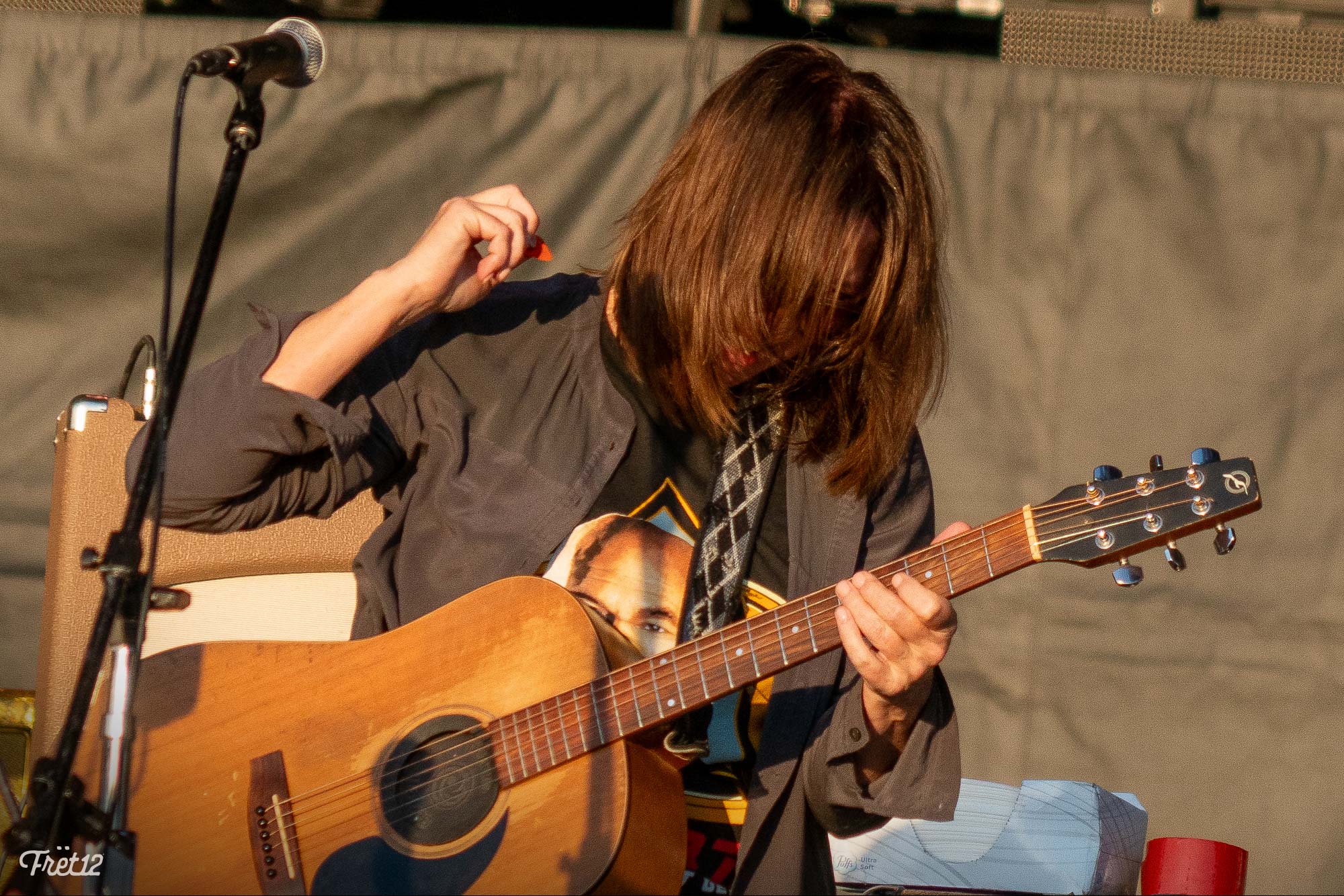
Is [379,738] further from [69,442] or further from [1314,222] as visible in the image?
[1314,222]

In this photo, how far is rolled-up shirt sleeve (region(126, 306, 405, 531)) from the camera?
1.90 metres

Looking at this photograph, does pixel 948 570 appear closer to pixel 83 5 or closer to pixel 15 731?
pixel 15 731

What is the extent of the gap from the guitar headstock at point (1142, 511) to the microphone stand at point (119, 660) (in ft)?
3.93

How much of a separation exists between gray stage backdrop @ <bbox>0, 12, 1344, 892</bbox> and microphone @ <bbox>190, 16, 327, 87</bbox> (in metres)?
1.65

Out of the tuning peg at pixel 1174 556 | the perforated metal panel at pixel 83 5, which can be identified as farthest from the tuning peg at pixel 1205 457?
the perforated metal panel at pixel 83 5

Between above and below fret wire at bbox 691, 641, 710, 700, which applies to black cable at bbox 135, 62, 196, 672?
above

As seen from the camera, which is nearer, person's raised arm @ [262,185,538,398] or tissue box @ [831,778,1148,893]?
person's raised arm @ [262,185,538,398]

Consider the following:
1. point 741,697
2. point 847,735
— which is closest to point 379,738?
point 741,697

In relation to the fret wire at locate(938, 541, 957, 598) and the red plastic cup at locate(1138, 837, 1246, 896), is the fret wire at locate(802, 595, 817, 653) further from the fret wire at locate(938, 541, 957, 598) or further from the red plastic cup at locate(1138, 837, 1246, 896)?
the red plastic cup at locate(1138, 837, 1246, 896)

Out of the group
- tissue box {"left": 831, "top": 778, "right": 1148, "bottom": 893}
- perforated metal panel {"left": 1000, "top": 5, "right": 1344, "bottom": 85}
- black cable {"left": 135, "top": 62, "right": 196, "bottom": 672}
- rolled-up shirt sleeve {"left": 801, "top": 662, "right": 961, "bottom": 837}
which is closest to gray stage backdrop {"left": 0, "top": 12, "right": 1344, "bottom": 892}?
perforated metal panel {"left": 1000, "top": 5, "right": 1344, "bottom": 85}

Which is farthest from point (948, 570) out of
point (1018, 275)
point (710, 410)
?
point (1018, 275)

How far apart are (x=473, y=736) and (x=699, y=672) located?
0.37 meters

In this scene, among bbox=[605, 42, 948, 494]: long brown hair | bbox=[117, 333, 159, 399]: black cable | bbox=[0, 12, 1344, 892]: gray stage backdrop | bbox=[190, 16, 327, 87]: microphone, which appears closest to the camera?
bbox=[190, 16, 327, 87]: microphone

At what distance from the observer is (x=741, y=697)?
7.11ft
